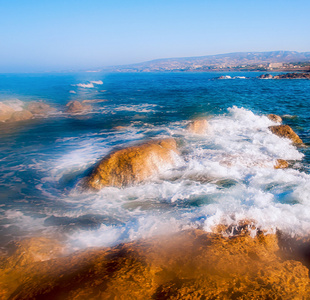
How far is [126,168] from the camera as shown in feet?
28.7

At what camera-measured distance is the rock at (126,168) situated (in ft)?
28.1

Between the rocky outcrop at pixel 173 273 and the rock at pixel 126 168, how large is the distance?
13.0 feet

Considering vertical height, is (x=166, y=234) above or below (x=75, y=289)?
below

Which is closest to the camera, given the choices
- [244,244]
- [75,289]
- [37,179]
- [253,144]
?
[75,289]

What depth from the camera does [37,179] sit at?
9984 millimetres

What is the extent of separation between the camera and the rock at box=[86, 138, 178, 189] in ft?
28.1

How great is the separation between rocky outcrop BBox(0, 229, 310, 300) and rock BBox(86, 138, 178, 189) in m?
3.96

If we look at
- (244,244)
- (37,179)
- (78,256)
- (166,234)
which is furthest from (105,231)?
(37,179)

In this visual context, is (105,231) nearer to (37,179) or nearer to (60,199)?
(60,199)

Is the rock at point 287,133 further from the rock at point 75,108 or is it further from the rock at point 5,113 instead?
the rock at point 5,113

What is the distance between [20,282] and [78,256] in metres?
1.11

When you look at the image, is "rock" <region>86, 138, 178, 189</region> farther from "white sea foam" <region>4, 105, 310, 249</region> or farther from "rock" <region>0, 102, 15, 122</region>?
"rock" <region>0, 102, 15, 122</region>

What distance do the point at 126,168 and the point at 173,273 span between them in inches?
213

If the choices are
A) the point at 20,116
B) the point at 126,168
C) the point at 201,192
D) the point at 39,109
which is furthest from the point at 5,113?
the point at 201,192
